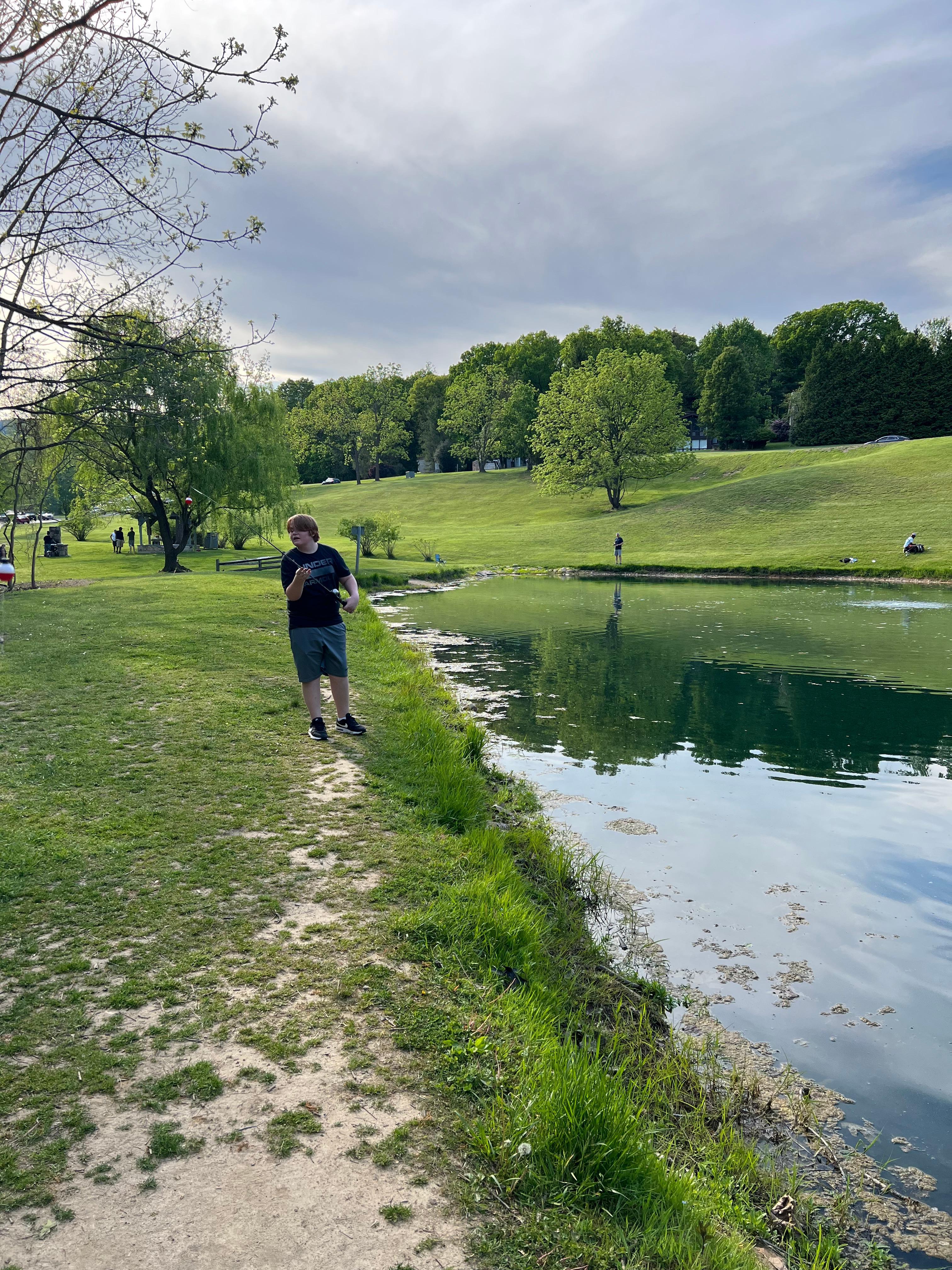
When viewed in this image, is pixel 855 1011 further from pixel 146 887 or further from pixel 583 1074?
pixel 146 887

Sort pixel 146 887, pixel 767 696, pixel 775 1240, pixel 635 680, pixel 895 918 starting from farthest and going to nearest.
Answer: pixel 635 680 → pixel 767 696 → pixel 895 918 → pixel 146 887 → pixel 775 1240

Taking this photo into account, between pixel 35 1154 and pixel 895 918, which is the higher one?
pixel 35 1154

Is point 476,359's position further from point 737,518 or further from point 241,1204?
point 241,1204

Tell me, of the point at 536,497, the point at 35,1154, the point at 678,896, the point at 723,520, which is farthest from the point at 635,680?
the point at 536,497

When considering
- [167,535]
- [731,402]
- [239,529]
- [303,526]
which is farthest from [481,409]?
[303,526]

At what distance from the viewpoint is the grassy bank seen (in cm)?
278

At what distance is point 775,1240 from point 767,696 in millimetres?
11384

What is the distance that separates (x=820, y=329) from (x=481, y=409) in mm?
40732

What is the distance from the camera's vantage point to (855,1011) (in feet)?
16.1

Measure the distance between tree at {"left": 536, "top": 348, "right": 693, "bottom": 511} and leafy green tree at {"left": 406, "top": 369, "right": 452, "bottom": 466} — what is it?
123 ft

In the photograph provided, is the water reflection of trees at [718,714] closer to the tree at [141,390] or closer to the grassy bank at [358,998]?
the grassy bank at [358,998]

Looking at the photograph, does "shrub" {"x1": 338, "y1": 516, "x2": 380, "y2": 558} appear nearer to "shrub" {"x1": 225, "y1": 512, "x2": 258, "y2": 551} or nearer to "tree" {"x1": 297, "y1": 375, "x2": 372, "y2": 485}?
"shrub" {"x1": 225, "y1": 512, "x2": 258, "y2": 551}

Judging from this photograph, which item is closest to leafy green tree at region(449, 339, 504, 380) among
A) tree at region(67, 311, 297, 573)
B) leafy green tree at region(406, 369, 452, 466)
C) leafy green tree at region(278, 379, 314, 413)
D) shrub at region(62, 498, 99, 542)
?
leafy green tree at region(406, 369, 452, 466)

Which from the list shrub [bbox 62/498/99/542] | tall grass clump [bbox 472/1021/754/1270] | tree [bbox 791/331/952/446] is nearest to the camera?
tall grass clump [bbox 472/1021/754/1270]
